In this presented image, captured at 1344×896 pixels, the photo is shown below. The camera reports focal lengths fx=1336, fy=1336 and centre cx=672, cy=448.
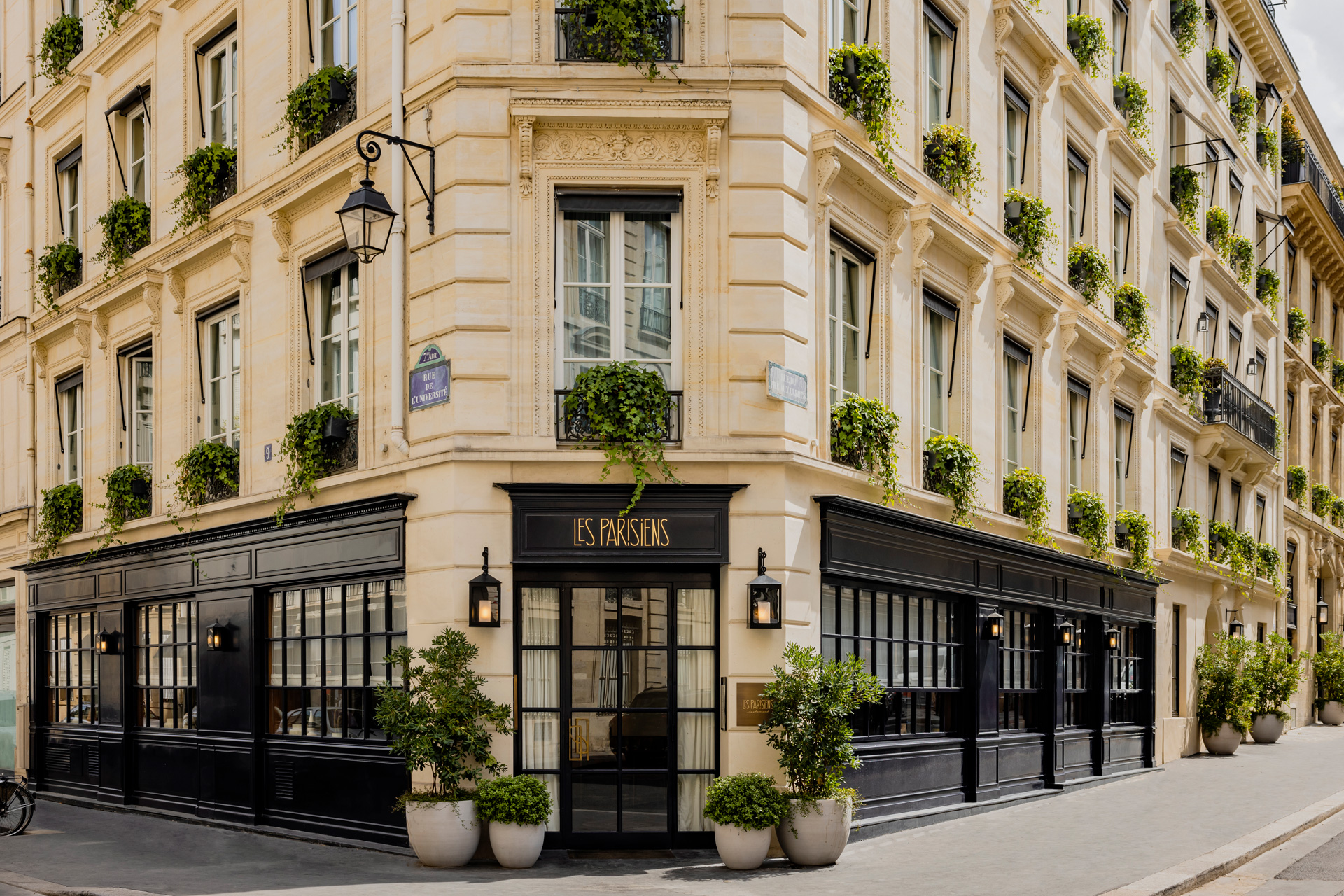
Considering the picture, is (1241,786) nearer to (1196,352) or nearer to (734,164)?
(1196,352)

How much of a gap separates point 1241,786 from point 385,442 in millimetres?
13375

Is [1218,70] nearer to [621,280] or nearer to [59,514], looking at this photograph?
[621,280]

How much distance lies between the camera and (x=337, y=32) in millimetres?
15125

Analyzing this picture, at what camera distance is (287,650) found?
1516 cm

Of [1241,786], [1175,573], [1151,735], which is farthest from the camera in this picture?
[1175,573]

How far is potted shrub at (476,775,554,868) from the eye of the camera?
1179 cm

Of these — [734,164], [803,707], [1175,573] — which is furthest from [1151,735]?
[734,164]

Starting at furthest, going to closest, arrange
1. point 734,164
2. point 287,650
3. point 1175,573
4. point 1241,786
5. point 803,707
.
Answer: point 1175,573, point 1241,786, point 287,650, point 734,164, point 803,707

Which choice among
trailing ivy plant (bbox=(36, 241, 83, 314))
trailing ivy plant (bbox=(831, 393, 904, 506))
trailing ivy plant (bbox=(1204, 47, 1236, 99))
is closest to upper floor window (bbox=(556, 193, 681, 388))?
trailing ivy plant (bbox=(831, 393, 904, 506))

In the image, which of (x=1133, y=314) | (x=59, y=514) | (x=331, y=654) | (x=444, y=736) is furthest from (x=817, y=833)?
(x=1133, y=314)

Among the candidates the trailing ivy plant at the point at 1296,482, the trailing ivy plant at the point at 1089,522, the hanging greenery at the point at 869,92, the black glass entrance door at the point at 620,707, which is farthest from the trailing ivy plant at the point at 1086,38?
the trailing ivy plant at the point at 1296,482

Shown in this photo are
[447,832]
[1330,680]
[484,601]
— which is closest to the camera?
[447,832]

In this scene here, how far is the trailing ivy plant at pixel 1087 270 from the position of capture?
20516 millimetres

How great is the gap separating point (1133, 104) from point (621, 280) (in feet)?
45.0
